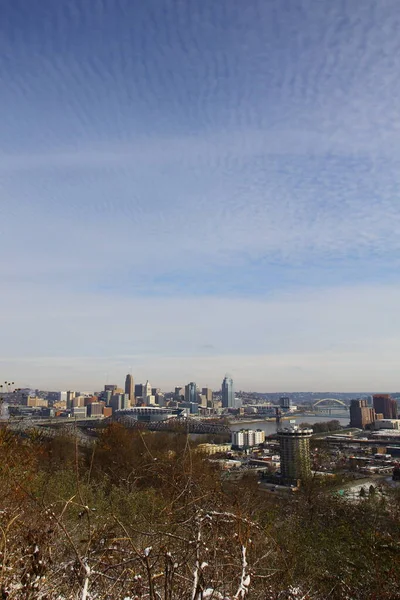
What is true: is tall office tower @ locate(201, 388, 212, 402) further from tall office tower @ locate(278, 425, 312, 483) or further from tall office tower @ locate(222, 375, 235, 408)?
tall office tower @ locate(278, 425, 312, 483)

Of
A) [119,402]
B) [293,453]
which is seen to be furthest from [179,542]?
[119,402]

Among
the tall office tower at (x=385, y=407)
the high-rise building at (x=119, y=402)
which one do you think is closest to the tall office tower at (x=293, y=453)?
the tall office tower at (x=385, y=407)

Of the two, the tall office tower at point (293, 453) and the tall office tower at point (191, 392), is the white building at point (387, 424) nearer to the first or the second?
the tall office tower at point (293, 453)

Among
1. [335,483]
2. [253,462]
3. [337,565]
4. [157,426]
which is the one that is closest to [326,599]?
[337,565]

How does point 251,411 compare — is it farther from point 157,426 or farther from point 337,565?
point 337,565

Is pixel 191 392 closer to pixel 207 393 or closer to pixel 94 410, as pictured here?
pixel 207 393

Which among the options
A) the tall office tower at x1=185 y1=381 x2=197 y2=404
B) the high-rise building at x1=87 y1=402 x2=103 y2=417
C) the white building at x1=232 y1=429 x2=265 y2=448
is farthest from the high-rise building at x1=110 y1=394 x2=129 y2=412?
the white building at x1=232 y1=429 x2=265 y2=448
